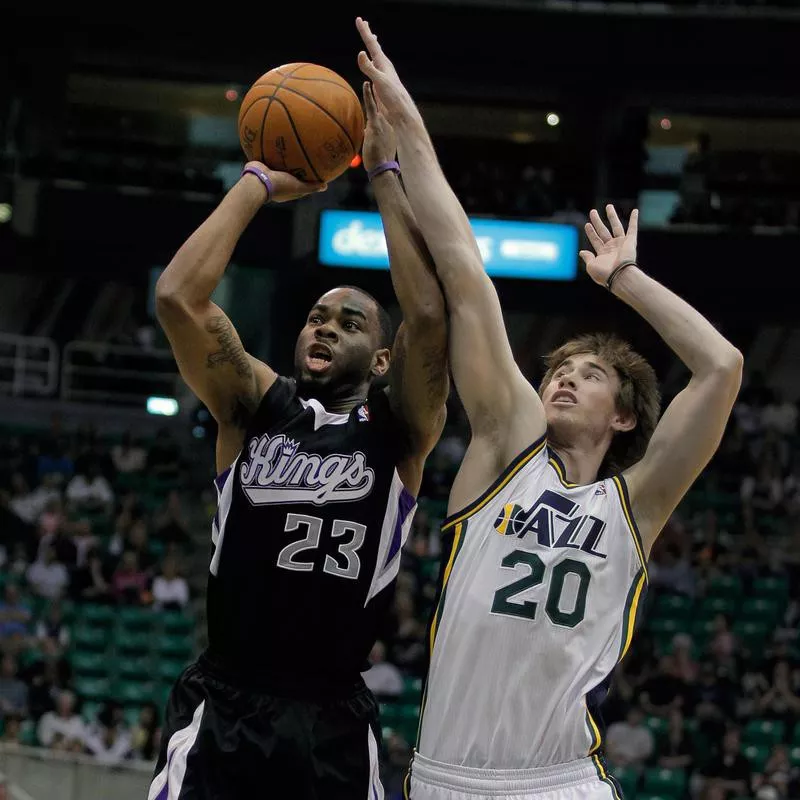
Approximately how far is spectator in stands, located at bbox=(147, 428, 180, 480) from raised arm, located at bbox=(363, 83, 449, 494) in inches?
520

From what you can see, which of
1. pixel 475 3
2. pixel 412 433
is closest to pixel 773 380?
pixel 475 3

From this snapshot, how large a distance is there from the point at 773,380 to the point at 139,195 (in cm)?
1115

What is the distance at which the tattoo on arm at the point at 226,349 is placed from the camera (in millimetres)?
4559

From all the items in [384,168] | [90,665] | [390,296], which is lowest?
[90,665]

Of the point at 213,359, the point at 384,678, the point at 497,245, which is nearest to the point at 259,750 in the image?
the point at 213,359

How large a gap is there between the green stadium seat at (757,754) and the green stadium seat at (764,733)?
72mm

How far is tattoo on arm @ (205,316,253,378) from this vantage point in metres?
4.56

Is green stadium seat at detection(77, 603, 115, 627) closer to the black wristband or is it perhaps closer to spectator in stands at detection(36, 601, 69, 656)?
spectator in stands at detection(36, 601, 69, 656)

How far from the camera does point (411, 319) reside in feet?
14.5

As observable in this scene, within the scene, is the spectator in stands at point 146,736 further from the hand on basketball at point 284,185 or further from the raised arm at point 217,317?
the hand on basketball at point 284,185

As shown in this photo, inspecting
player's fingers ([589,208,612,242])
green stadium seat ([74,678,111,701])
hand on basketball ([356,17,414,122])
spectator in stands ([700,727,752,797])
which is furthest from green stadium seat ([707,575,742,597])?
hand on basketball ([356,17,414,122])

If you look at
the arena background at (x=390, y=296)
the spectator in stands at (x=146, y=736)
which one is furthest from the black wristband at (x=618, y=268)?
the spectator in stands at (x=146, y=736)

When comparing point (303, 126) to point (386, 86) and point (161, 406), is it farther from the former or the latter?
point (161, 406)

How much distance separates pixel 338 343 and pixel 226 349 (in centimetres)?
36
